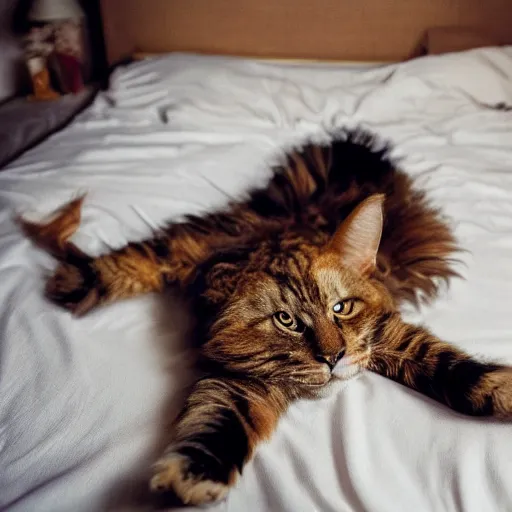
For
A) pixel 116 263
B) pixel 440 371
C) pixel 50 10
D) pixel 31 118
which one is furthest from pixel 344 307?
pixel 50 10

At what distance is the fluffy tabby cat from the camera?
0.70 m

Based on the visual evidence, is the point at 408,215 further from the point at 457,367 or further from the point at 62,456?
the point at 62,456

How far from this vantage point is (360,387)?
745 millimetres

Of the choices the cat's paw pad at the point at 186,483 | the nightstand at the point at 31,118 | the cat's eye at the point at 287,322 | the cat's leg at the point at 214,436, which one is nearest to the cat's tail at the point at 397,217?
the cat's eye at the point at 287,322

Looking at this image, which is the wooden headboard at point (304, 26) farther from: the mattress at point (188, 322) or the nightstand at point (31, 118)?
the nightstand at point (31, 118)

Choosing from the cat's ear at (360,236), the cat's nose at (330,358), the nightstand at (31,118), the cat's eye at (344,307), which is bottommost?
the nightstand at (31,118)

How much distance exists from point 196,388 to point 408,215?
65 cm

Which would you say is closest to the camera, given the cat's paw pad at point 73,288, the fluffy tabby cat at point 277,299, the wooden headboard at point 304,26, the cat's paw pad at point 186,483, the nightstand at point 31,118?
the cat's paw pad at point 186,483

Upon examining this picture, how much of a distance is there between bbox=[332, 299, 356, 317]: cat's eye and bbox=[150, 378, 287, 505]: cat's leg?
0.17m

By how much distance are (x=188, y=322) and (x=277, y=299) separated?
0.56 feet

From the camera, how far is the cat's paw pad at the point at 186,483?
1.96 feet

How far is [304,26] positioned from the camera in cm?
210

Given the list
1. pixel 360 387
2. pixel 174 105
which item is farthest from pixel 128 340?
pixel 174 105

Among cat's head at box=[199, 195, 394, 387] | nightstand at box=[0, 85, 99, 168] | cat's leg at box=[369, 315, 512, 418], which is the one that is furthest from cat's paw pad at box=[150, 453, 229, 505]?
nightstand at box=[0, 85, 99, 168]
